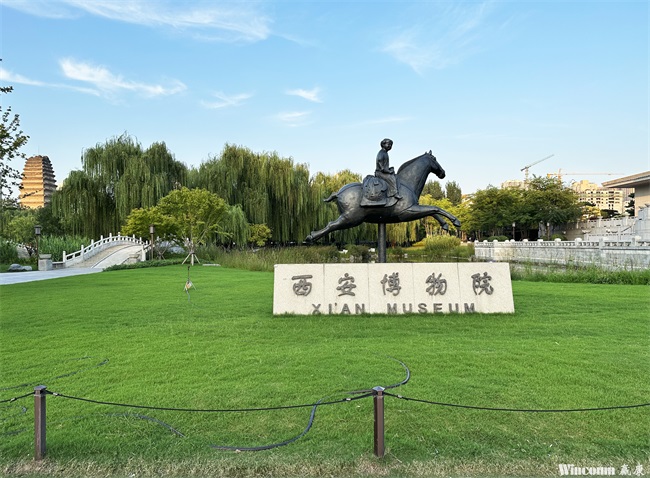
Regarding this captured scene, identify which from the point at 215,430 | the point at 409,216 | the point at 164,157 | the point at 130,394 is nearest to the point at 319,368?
the point at 215,430

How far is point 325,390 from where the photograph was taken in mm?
3773

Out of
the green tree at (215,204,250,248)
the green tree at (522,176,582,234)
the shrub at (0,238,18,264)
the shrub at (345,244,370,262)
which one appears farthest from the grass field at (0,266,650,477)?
the green tree at (522,176,582,234)

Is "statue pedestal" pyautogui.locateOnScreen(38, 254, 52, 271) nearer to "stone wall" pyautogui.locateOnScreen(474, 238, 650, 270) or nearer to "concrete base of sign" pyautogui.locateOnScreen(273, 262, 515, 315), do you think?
"concrete base of sign" pyautogui.locateOnScreen(273, 262, 515, 315)

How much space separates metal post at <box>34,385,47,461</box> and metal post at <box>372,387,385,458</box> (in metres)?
2.15

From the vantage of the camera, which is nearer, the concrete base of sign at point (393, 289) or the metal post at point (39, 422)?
the metal post at point (39, 422)

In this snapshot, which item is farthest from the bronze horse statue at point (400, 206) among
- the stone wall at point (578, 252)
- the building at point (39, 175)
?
the building at point (39, 175)

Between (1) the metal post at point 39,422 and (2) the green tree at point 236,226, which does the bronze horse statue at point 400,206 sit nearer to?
(1) the metal post at point 39,422

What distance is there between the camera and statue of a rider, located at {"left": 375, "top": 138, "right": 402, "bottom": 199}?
7852 mm

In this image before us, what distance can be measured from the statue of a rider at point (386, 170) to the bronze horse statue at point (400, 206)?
19 centimetres

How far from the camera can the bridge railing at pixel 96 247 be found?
22220 mm

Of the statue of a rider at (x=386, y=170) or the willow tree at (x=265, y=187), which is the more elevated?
the willow tree at (x=265, y=187)

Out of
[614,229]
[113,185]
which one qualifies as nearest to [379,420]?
[113,185]

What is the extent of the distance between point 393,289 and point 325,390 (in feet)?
13.0

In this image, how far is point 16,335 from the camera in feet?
19.9
